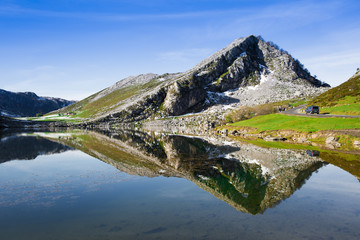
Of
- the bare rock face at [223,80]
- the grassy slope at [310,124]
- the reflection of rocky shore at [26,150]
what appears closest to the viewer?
the reflection of rocky shore at [26,150]

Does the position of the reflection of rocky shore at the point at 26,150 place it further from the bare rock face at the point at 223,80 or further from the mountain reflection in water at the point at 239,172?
the bare rock face at the point at 223,80

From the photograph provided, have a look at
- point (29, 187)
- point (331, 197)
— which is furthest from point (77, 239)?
point (331, 197)

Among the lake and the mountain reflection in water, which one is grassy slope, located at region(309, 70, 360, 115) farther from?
the mountain reflection in water

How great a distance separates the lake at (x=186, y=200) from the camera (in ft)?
37.6

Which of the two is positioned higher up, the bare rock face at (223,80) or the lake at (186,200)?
the bare rock face at (223,80)

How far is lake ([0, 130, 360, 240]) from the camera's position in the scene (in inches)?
451

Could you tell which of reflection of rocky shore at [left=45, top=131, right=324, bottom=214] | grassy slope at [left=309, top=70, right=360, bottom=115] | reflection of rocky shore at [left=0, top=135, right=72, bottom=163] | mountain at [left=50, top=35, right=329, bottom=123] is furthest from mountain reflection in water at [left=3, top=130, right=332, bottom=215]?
mountain at [left=50, top=35, right=329, bottom=123]

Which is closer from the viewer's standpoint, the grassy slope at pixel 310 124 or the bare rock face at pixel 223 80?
the grassy slope at pixel 310 124

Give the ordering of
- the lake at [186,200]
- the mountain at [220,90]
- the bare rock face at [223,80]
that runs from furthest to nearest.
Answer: the bare rock face at [223,80] < the mountain at [220,90] < the lake at [186,200]

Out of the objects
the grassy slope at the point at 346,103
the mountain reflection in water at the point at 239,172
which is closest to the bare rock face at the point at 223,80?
the grassy slope at the point at 346,103

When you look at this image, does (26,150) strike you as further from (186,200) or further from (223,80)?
(223,80)

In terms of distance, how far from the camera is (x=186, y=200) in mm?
Answer: 16000

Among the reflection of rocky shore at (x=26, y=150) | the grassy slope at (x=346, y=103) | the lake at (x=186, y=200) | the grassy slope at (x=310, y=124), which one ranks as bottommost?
the lake at (x=186, y=200)

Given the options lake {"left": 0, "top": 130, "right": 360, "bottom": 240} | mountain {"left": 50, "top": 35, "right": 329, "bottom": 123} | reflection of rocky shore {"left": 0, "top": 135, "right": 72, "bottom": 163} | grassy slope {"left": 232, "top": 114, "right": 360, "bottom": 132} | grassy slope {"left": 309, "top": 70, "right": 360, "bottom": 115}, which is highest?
mountain {"left": 50, "top": 35, "right": 329, "bottom": 123}
